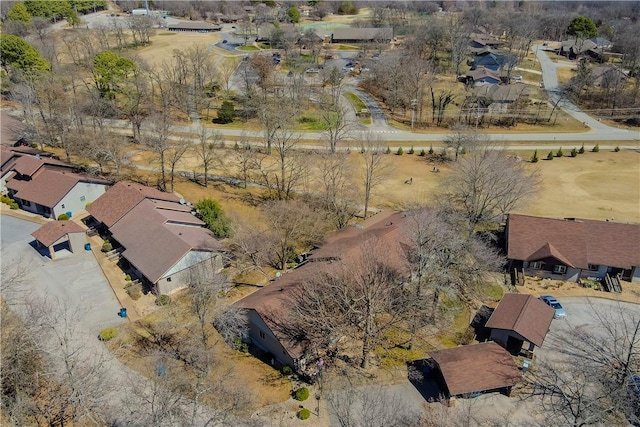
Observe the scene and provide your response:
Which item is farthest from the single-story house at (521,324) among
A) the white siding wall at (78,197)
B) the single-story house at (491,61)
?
the single-story house at (491,61)

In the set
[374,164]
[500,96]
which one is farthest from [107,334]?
[500,96]

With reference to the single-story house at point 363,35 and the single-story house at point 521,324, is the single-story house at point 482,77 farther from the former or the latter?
the single-story house at point 521,324

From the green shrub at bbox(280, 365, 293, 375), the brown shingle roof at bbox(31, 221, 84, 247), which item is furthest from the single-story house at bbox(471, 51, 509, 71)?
the green shrub at bbox(280, 365, 293, 375)

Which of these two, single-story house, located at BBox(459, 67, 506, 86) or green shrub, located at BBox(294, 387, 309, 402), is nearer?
green shrub, located at BBox(294, 387, 309, 402)

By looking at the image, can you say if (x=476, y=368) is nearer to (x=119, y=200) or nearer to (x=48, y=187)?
(x=119, y=200)

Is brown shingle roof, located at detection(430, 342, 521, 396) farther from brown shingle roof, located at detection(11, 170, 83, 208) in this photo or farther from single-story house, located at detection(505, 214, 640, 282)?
brown shingle roof, located at detection(11, 170, 83, 208)

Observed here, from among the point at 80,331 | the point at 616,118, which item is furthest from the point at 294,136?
the point at 616,118
